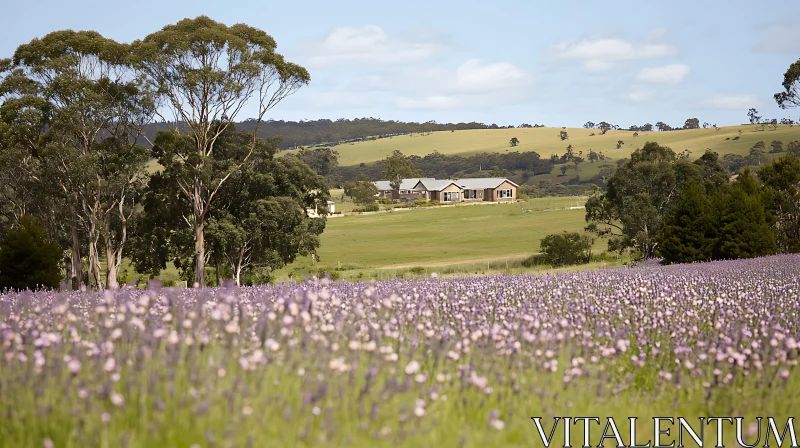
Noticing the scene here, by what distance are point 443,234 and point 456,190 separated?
2084 inches

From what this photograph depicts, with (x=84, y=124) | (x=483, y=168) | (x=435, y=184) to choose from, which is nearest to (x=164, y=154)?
(x=84, y=124)

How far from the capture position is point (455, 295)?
9539mm

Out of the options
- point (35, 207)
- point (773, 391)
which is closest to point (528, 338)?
point (773, 391)

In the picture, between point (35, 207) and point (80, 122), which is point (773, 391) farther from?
point (35, 207)

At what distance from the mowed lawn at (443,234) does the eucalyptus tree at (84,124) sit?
23491 millimetres

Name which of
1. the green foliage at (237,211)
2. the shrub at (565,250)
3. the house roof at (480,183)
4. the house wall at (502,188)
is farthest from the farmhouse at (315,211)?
the house wall at (502,188)

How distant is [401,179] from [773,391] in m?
136

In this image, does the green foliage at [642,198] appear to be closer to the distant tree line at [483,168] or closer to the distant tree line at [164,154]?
the distant tree line at [164,154]

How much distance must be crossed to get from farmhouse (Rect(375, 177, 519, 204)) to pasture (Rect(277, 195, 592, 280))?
764 inches

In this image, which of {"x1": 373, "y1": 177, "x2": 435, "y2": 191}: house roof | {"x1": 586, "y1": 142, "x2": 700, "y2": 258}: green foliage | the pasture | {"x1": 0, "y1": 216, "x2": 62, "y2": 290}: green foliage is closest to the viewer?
{"x1": 0, "y1": 216, "x2": 62, "y2": 290}: green foliage

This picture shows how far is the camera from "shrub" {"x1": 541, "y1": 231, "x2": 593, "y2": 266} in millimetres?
55188

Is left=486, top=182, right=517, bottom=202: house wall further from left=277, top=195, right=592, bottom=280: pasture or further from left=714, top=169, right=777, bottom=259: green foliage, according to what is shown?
left=714, top=169, right=777, bottom=259: green foliage

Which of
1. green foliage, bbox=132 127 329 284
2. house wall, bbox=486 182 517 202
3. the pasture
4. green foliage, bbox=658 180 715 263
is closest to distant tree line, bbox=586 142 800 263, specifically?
green foliage, bbox=658 180 715 263

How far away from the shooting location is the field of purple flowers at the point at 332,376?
159 inches
